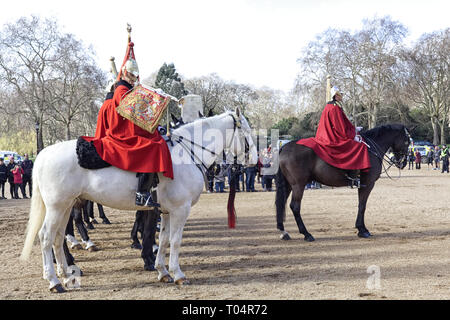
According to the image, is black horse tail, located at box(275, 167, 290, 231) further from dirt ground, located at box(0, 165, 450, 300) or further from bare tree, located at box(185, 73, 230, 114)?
bare tree, located at box(185, 73, 230, 114)

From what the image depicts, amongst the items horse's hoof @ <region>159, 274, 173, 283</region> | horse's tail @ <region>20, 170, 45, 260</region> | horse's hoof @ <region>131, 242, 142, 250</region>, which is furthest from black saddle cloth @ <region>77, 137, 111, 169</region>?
horse's hoof @ <region>131, 242, 142, 250</region>

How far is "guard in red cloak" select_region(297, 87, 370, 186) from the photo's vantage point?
8.82 m

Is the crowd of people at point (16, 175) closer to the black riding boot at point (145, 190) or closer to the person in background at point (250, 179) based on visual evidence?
the person in background at point (250, 179)

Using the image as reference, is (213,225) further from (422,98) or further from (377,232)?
(422,98)

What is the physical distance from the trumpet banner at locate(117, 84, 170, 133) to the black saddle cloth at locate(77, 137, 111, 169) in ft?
2.03

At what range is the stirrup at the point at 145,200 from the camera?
5.45 meters

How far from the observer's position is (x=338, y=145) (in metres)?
8.83

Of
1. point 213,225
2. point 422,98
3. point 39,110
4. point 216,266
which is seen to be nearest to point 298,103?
point 422,98

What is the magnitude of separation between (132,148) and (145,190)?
1.94ft

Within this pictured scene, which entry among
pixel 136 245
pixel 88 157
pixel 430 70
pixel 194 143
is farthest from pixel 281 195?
pixel 430 70

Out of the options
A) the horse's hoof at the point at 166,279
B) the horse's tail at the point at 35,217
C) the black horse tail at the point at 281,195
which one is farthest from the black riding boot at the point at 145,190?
the black horse tail at the point at 281,195

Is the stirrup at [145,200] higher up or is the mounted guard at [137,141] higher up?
the mounted guard at [137,141]

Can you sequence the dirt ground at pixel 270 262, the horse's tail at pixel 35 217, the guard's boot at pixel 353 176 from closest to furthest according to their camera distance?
the dirt ground at pixel 270 262 → the horse's tail at pixel 35 217 → the guard's boot at pixel 353 176
